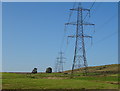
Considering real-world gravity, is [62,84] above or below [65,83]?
above

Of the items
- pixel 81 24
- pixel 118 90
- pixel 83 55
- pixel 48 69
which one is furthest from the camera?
pixel 48 69

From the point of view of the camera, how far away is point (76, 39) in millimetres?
60094

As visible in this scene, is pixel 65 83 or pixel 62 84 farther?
pixel 65 83

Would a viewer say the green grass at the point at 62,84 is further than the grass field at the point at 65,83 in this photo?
No

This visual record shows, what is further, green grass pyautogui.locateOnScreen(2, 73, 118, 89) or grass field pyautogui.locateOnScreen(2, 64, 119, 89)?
grass field pyautogui.locateOnScreen(2, 64, 119, 89)

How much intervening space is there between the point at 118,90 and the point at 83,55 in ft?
99.8

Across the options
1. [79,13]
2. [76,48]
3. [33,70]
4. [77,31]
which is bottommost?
[33,70]

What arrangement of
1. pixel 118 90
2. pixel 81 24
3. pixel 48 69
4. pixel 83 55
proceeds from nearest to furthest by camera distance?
1. pixel 118 90
2. pixel 83 55
3. pixel 81 24
4. pixel 48 69

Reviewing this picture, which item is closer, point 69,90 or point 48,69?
point 69,90

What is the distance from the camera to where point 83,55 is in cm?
5694

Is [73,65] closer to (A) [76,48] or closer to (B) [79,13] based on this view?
(A) [76,48]

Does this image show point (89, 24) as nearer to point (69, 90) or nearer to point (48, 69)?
point (69, 90)

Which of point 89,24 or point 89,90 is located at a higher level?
point 89,24

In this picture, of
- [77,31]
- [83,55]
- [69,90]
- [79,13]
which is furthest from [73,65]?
[69,90]
